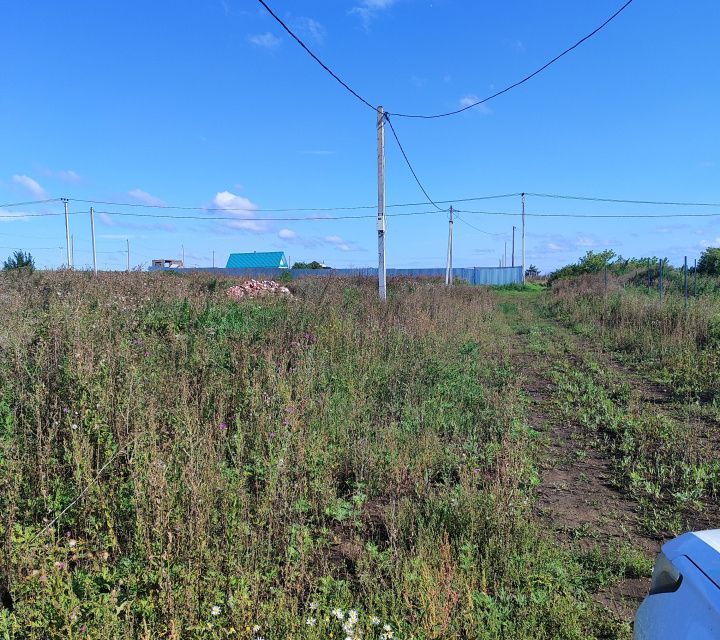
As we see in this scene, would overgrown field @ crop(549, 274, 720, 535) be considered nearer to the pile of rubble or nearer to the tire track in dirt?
the tire track in dirt

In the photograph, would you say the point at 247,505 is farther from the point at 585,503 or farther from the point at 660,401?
the point at 660,401

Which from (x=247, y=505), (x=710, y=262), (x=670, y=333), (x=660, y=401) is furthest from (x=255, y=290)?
(x=710, y=262)

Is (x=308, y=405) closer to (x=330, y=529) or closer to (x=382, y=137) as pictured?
(x=330, y=529)

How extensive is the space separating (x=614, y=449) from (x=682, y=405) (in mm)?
2250

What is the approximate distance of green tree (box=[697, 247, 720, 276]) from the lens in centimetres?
2369

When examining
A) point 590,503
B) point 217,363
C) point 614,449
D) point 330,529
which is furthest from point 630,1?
point 330,529

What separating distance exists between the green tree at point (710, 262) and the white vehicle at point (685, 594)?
87.1 feet

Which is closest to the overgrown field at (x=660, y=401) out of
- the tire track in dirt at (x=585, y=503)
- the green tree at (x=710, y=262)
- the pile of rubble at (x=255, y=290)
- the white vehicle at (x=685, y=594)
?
the tire track in dirt at (x=585, y=503)

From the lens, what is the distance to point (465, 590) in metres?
2.66

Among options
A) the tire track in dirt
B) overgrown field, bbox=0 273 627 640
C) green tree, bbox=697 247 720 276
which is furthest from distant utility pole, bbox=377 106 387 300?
green tree, bbox=697 247 720 276

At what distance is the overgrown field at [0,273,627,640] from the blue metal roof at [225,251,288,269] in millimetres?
60940

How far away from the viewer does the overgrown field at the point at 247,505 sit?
2.39 meters

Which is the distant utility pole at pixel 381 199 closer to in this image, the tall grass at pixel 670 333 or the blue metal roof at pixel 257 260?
the tall grass at pixel 670 333

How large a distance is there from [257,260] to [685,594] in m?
69.5
